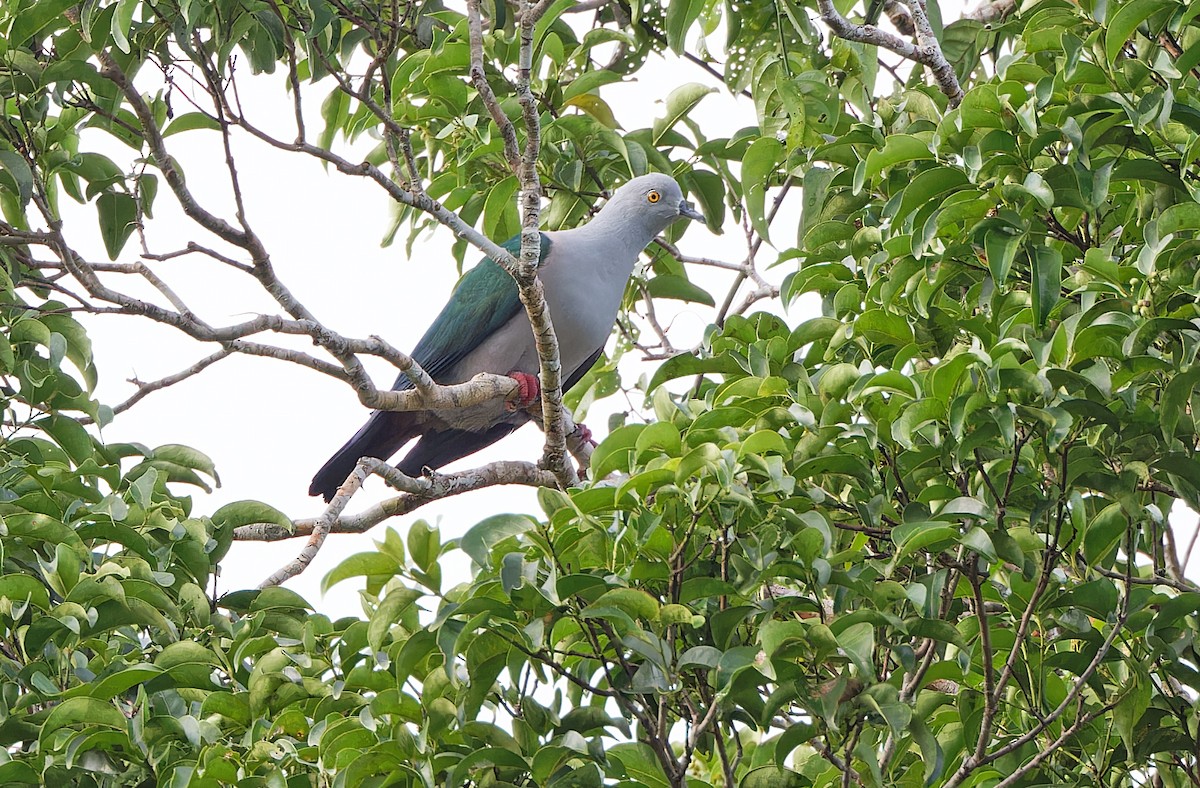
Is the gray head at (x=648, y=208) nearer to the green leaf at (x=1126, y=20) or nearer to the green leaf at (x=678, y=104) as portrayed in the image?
the green leaf at (x=678, y=104)

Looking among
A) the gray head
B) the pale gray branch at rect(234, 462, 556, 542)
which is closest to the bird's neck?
the gray head

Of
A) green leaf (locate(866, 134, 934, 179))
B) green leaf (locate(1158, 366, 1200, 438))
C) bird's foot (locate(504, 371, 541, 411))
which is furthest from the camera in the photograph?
bird's foot (locate(504, 371, 541, 411))

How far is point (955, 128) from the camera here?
2061 mm

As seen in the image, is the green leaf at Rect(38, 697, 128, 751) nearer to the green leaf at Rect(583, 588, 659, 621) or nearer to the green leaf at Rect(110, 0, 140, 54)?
the green leaf at Rect(583, 588, 659, 621)

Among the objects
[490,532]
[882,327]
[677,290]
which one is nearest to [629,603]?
[490,532]

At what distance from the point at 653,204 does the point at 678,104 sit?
1.20 m

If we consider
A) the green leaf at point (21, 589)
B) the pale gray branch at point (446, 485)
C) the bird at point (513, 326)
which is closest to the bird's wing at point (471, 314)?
the bird at point (513, 326)

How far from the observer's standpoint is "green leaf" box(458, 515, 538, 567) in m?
1.69

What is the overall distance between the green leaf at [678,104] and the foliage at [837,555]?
1002 millimetres

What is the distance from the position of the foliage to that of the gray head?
2.13m

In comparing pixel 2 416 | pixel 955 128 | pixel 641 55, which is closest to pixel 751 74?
pixel 641 55

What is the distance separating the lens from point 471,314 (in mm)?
4789

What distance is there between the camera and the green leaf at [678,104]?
3.51 metres

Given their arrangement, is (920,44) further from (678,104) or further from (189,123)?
(189,123)
